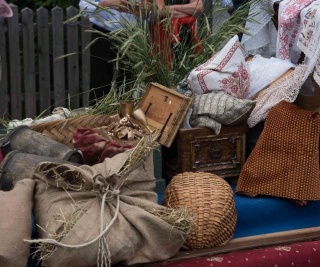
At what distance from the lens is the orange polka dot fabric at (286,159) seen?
323 cm

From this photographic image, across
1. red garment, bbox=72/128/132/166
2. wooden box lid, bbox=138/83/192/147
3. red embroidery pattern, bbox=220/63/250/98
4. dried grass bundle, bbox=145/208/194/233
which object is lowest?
dried grass bundle, bbox=145/208/194/233

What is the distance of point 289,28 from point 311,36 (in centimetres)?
34

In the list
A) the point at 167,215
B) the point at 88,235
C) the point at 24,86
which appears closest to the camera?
the point at 88,235

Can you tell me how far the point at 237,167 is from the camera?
135 inches

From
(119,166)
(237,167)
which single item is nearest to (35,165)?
(119,166)

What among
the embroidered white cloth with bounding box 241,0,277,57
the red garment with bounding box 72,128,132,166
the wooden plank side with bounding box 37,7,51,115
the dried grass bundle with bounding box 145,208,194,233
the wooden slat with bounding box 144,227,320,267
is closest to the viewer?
the dried grass bundle with bounding box 145,208,194,233

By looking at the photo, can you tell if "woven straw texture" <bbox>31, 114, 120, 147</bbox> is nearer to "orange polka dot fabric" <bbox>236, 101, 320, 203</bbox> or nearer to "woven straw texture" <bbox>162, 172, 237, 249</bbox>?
"woven straw texture" <bbox>162, 172, 237, 249</bbox>

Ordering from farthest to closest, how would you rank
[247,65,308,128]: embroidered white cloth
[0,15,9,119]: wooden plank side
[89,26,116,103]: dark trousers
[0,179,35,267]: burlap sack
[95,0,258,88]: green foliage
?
[0,15,9,119]: wooden plank side
[89,26,116,103]: dark trousers
[95,0,258,88]: green foliage
[247,65,308,128]: embroidered white cloth
[0,179,35,267]: burlap sack

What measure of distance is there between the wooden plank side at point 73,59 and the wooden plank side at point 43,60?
176 mm

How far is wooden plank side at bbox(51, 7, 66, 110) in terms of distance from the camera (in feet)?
21.5

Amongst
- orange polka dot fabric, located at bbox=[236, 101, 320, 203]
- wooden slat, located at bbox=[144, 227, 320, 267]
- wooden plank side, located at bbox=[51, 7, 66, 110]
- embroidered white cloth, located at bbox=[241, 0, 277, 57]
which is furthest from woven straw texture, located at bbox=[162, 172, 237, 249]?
wooden plank side, located at bbox=[51, 7, 66, 110]

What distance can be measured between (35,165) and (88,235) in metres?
0.43

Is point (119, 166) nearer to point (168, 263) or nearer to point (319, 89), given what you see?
point (168, 263)

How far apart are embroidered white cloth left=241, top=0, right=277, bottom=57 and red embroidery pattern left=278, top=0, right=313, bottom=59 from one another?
0.56 feet
